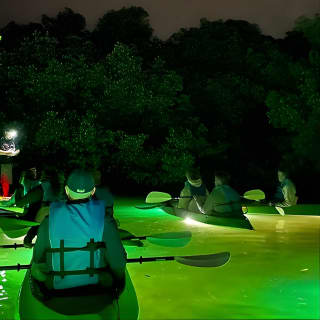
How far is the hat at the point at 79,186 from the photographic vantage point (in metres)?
4.42

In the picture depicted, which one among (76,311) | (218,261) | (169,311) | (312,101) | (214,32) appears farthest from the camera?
(214,32)

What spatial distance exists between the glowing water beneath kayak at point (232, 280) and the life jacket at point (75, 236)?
124 cm

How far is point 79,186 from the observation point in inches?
174

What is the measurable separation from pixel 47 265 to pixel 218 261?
1661mm

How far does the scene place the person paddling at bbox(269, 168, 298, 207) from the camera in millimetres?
15844

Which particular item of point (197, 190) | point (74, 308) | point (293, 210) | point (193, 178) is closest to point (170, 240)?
point (74, 308)

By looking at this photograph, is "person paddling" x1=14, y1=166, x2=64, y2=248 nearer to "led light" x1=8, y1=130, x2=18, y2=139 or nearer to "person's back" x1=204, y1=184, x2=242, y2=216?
"person's back" x1=204, y1=184, x2=242, y2=216

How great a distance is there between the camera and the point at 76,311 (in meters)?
4.35

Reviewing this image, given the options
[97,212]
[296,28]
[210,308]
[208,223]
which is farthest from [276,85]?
[97,212]

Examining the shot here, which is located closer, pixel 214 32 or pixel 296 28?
pixel 296 28

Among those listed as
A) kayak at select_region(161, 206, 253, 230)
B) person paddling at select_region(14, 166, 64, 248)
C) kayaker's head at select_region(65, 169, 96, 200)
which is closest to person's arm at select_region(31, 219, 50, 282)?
kayaker's head at select_region(65, 169, 96, 200)

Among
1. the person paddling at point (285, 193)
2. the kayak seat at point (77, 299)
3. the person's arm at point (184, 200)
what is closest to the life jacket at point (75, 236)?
the kayak seat at point (77, 299)

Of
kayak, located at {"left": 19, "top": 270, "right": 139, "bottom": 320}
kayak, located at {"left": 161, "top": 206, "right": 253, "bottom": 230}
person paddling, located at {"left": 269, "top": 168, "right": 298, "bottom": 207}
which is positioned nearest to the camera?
kayak, located at {"left": 19, "top": 270, "right": 139, "bottom": 320}

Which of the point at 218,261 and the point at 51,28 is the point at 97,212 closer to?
the point at 218,261
